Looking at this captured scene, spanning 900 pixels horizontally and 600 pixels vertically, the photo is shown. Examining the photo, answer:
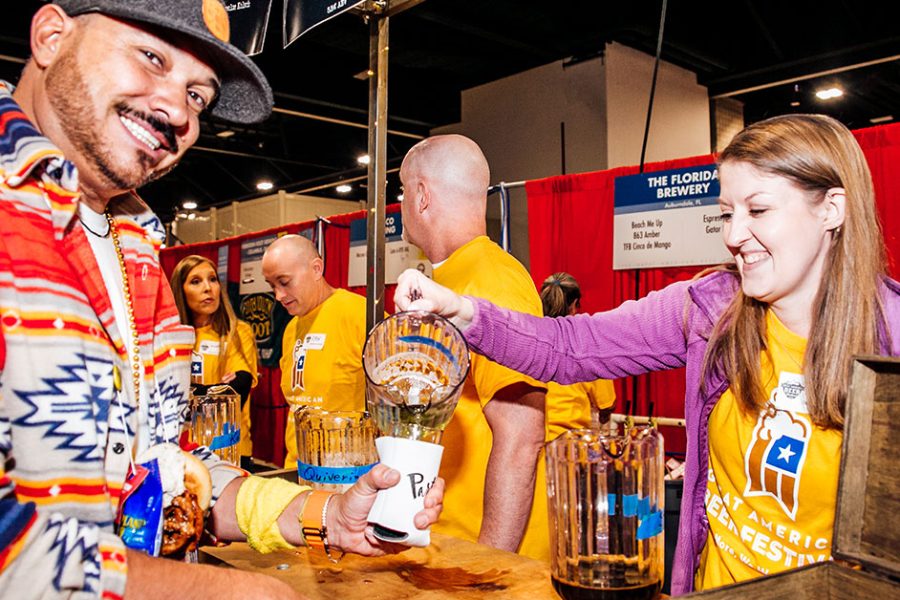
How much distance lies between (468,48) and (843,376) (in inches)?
260

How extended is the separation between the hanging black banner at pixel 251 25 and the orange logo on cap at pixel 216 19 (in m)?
1.32

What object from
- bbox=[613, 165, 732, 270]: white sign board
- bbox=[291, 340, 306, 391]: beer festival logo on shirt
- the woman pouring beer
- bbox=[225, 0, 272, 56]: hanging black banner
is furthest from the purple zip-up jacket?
bbox=[291, 340, 306, 391]: beer festival logo on shirt

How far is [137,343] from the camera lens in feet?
4.10

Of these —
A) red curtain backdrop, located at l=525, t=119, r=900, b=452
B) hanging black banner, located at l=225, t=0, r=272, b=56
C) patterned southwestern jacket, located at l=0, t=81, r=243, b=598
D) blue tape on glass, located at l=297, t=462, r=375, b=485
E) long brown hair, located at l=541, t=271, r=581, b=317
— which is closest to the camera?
patterned southwestern jacket, located at l=0, t=81, r=243, b=598

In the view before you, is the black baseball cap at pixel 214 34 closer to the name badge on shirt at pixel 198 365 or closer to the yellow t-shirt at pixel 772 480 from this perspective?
the yellow t-shirt at pixel 772 480

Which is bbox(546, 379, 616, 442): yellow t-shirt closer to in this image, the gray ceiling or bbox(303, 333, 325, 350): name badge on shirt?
bbox(303, 333, 325, 350): name badge on shirt

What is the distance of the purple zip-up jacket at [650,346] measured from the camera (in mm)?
1492

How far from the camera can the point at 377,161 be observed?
198cm

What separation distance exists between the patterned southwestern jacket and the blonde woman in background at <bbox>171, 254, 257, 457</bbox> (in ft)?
12.3

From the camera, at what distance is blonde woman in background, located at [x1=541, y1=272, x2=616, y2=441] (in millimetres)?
2773

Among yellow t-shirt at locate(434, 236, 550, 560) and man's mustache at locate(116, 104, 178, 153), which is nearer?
man's mustache at locate(116, 104, 178, 153)

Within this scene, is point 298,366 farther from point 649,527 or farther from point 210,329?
point 649,527

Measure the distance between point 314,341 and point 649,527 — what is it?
3139mm

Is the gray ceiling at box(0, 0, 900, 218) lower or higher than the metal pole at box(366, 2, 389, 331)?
higher
